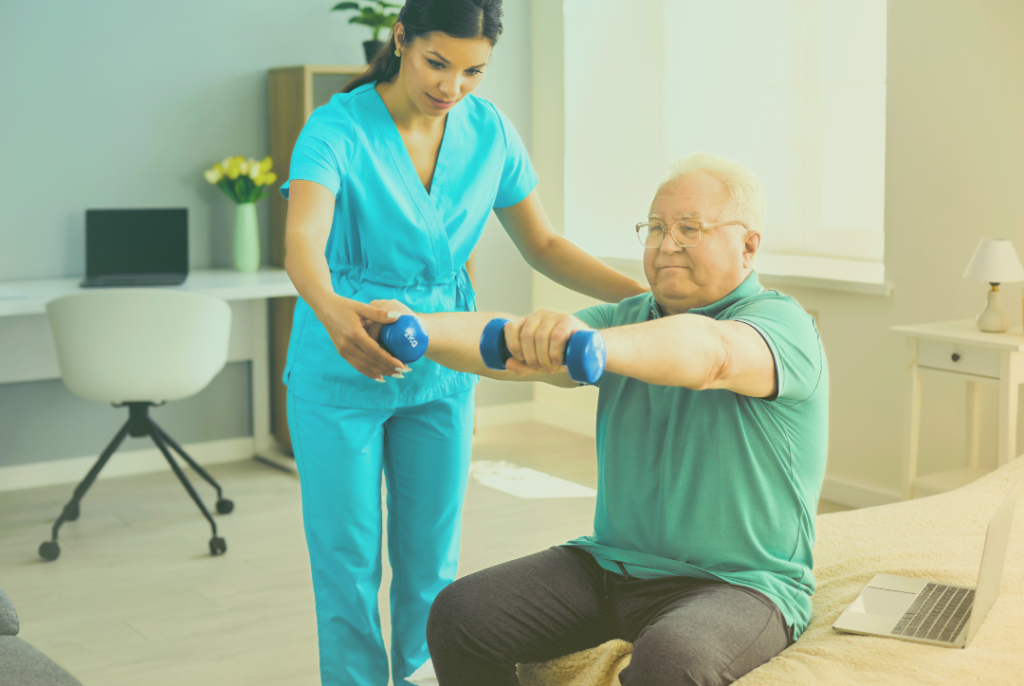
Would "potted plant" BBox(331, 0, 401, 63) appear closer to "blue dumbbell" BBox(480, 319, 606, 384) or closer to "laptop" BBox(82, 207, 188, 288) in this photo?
"laptop" BBox(82, 207, 188, 288)

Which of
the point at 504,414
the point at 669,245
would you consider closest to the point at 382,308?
the point at 669,245

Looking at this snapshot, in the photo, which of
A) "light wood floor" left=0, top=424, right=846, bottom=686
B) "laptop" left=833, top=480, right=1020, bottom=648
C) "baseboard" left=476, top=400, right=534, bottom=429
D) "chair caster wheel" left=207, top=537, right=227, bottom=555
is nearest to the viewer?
"laptop" left=833, top=480, right=1020, bottom=648

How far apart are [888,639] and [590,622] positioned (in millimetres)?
378

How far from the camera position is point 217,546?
10.1ft

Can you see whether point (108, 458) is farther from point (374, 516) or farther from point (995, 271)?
point (995, 271)

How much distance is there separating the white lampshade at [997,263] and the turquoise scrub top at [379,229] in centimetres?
163

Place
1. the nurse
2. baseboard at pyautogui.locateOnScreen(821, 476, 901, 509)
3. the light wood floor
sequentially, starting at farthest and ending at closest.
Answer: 1. baseboard at pyautogui.locateOnScreen(821, 476, 901, 509)
2. the light wood floor
3. the nurse

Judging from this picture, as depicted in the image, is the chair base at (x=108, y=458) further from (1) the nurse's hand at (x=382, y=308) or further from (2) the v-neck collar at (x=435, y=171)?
(1) the nurse's hand at (x=382, y=308)

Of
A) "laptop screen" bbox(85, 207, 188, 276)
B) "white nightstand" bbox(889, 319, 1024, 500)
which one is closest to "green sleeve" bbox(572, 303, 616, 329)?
"white nightstand" bbox(889, 319, 1024, 500)

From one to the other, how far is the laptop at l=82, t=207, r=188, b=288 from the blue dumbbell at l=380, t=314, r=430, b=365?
283cm

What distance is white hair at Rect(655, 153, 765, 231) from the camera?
137 cm

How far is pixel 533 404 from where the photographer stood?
16.3 ft

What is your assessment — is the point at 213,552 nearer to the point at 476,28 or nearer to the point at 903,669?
the point at 476,28

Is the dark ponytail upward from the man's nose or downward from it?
upward
